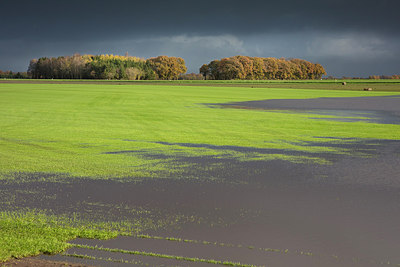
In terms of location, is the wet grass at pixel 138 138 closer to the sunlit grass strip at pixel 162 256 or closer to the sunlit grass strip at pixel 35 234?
the sunlit grass strip at pixel 35 234

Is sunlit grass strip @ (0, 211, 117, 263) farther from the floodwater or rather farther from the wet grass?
the wet grass

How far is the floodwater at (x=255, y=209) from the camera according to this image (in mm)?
5746

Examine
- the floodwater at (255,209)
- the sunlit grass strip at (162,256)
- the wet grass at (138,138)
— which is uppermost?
the sunlit grass strip at (162,256)

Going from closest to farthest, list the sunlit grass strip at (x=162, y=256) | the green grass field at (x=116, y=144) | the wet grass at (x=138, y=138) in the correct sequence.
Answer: the sunlit grass strip at (x=162, y=256) → the green grass field at (x=116, y=144) → the wet grass at (x=138, y=138)

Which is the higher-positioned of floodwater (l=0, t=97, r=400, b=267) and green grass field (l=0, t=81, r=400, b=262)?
floodwater (l=0, t=97, r=400, b=267)

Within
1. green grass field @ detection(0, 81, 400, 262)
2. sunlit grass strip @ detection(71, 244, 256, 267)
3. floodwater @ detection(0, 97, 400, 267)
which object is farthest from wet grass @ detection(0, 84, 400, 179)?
sunlit grass strip @ detection(71, 244, 256, 267)

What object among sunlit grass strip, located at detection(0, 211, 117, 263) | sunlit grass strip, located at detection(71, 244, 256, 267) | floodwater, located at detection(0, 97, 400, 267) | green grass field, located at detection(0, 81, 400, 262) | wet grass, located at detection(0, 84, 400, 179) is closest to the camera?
sunlit grass strip, located at detection(71, 244, 256, 267)

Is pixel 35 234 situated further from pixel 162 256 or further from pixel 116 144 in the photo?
pixel 116 144

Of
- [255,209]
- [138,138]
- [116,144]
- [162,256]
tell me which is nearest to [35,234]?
[162,256]

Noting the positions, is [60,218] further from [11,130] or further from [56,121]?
[56,121]

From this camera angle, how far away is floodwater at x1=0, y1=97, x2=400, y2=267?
575cm

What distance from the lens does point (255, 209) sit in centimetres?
771

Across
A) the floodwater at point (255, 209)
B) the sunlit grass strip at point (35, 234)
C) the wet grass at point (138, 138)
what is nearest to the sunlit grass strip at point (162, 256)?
the floodwater at point (255, 209)

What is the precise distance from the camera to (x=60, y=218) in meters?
7.02
